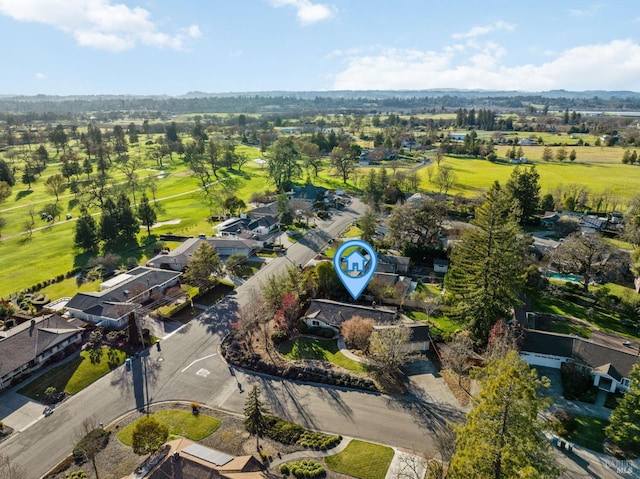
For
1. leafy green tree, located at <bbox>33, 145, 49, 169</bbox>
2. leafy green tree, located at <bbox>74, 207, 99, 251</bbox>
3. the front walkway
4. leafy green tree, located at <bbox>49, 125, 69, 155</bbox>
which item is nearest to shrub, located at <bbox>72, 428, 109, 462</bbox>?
the front walkway

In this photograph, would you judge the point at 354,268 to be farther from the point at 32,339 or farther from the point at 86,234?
the point at 86,234

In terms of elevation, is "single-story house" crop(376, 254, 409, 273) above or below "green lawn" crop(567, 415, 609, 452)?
above

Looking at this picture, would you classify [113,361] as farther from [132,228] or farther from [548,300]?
[548,300]

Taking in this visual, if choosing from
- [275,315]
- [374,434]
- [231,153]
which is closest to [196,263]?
[275,315]

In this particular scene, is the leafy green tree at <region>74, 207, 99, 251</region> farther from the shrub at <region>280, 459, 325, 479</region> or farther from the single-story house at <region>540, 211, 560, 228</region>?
the single-story house at <region>540, 211, 560, 228</region>

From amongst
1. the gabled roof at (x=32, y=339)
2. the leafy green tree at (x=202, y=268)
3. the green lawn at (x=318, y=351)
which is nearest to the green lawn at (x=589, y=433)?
the green lawn at (x=318, y=351)

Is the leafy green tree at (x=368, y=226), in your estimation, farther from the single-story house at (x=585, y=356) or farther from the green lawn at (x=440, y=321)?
the single-story house at (x=585, y=356)

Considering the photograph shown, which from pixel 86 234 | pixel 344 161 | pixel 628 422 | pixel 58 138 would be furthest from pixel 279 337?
pixel 58 138
